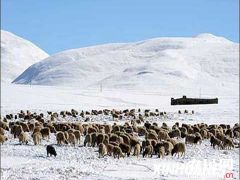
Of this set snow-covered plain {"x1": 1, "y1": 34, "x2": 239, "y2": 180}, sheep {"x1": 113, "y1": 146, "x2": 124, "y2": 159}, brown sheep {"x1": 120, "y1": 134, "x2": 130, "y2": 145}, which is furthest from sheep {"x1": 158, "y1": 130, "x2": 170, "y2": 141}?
sheep {"x1": 113, "y1": 146, "x2": 124, "y2": 159}

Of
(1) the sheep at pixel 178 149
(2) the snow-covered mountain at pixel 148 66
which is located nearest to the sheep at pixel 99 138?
(1) the sheep at pixel 178 149

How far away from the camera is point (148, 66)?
13150 cm

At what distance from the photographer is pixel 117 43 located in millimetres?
181625

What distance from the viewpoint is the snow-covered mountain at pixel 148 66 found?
117812 mm

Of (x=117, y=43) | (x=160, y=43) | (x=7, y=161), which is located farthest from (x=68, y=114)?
(x=117, y=43)

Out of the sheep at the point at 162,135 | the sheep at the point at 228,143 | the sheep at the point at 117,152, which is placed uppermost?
the sheep at the point at 162,135

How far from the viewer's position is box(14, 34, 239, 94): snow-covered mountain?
387 feet

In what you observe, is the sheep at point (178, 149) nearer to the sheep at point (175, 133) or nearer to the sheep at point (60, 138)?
the sheep at point (60, 138)

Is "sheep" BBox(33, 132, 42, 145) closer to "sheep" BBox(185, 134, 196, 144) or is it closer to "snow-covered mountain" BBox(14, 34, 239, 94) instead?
"sheep" BBox(185, 134, 196, 144)

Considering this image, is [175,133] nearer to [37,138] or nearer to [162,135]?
[162,135]

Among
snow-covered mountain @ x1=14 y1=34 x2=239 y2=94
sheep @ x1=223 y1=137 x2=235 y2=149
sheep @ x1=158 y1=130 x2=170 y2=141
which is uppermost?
snow-covered mountain @ x1=14 y1=34 x2=239 y2=94

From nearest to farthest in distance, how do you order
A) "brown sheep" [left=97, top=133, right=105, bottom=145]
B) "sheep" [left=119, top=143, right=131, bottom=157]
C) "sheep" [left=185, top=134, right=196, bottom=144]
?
"sheep" [left=119, top=143, right=131, bottom=157] → "brown sheep" [left=97, top=133, right=105, bottom=145] → "sheep" [left=185, top=134, right=196, bottom=144]

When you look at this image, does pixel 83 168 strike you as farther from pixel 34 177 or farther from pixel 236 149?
pixel 236 149

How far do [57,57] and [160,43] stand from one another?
31766mm
